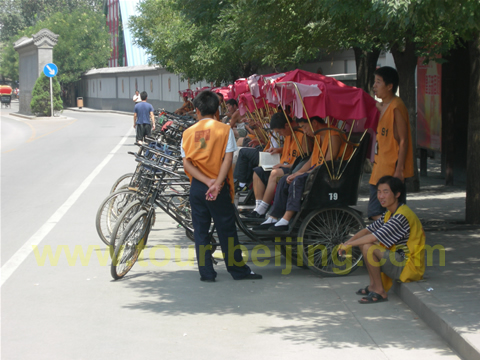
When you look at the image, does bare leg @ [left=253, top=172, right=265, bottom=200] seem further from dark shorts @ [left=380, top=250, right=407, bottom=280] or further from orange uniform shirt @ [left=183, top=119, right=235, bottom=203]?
dark shorts @ [left=380, top=250, right=407, bottom=280]

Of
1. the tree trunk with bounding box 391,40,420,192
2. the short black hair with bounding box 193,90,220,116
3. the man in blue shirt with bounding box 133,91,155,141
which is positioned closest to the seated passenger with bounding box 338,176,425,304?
the short black hair with bounding box 193,90,220,116

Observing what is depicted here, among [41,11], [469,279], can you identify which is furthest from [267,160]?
[41,11]

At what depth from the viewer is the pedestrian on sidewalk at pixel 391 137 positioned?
21.7 ft

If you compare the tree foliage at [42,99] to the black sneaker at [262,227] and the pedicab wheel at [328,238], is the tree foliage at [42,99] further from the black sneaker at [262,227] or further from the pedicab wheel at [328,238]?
the pedicab wheel at [328,238]

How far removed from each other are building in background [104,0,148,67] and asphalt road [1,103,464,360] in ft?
213

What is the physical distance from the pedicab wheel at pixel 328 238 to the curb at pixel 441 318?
0.87 metres

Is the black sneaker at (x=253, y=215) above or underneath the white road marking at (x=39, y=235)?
above

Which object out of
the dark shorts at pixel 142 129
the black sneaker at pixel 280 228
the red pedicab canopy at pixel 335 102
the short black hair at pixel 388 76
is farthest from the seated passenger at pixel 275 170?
the dark shorts at pixel 142 129

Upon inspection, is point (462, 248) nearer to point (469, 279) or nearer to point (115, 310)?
point (469, 279)

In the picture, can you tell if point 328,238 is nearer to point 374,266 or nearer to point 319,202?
point 319,202

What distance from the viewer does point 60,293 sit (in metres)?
6.29

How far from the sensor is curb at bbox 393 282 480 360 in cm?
452

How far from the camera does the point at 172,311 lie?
575cm

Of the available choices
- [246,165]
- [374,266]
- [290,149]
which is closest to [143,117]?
[246,165]
